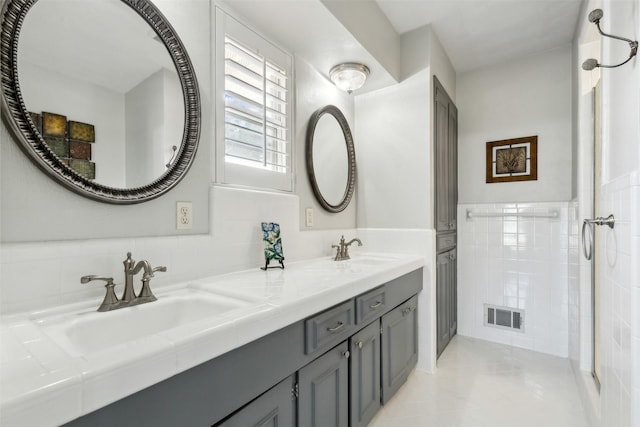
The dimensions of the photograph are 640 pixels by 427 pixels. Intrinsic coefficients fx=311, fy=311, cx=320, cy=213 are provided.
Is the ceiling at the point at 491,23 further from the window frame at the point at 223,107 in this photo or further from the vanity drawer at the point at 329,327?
the vanity drawer at the point at 329,327

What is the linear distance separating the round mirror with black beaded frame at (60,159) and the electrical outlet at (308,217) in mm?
867

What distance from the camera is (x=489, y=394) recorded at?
1971 millimetres

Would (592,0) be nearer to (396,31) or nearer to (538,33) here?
(538,33)

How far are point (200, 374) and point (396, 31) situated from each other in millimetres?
2491

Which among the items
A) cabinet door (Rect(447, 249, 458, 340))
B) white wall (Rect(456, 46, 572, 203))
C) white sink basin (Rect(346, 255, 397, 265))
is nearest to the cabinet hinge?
white sink basin (Rect(346, 255, 397, 265))

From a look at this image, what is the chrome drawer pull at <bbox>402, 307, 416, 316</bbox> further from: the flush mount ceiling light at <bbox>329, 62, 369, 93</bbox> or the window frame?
the flush mount ceiling light at <bbox>329, 62, 369, 93</bbox>

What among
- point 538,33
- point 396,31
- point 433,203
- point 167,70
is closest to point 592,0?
point 538,33

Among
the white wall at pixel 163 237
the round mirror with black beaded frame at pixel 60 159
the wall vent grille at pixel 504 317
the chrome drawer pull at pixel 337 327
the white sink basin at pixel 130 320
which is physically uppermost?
the round mirror with black beaded frame at pixel 60 159

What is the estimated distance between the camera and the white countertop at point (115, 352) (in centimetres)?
51

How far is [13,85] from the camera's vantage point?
2.95ft

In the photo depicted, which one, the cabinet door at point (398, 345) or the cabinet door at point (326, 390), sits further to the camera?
the cabinet door at point (398, 345)

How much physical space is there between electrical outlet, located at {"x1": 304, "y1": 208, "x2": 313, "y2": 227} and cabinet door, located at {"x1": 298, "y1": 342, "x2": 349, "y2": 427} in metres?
0.89

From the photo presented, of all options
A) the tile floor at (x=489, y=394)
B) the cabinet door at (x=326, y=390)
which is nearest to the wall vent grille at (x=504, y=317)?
the tile floor at (x=489, y=394)

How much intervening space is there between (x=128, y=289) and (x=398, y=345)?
4.82 ft
